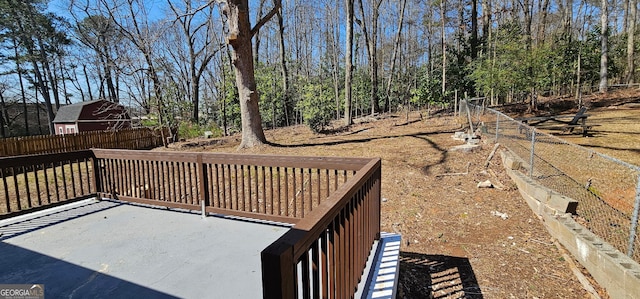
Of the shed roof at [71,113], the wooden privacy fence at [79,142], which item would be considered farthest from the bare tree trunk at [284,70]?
the shed roof at [71,113]

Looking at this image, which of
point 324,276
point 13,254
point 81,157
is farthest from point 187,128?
point 324,276

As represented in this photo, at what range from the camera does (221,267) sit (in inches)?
101

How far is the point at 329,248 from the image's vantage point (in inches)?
61.1

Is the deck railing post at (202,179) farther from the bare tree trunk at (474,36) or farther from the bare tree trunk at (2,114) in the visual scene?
the bare tree trunk at (2,114)

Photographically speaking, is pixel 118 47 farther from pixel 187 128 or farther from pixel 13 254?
pixel 13 254

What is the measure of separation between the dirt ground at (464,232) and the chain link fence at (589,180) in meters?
0.48

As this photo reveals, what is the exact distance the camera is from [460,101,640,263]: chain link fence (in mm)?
3457

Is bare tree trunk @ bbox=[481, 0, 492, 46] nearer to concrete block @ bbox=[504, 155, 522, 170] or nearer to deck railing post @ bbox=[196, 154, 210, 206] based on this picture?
concrete block @ bbox=[504, 155, 522, 170]

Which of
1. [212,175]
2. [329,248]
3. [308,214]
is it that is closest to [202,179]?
[212,175]

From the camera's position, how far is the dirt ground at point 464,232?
3031 mm

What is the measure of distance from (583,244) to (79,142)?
1848 cm

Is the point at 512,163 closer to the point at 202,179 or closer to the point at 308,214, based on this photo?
the point at 202,179

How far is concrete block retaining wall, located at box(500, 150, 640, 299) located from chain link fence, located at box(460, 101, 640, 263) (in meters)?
0.18

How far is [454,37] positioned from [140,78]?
50.8 ft
